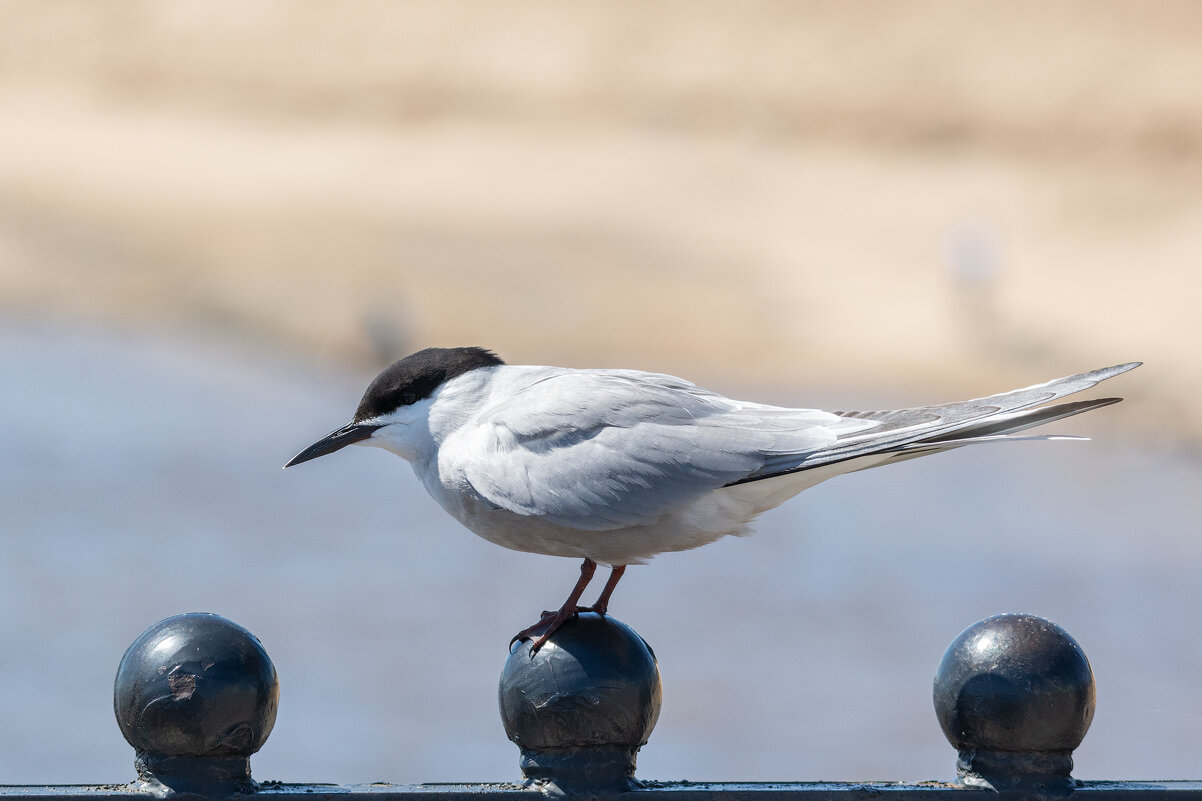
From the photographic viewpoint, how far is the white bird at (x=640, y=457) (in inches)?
80.1

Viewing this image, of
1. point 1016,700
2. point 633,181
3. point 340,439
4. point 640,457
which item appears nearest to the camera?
point 1016,700

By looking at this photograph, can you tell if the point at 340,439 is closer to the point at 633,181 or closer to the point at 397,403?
the point at 397,403

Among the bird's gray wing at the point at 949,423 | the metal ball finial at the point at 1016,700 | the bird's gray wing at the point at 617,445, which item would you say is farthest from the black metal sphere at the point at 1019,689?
the bird's gray wing at the point at 617,445

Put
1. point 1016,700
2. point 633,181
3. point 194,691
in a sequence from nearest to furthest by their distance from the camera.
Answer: point 194,691 < point 1016,700 < point 633,181

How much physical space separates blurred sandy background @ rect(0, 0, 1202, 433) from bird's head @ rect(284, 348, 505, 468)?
29.0ft

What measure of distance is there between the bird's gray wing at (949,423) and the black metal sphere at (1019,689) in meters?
0.26

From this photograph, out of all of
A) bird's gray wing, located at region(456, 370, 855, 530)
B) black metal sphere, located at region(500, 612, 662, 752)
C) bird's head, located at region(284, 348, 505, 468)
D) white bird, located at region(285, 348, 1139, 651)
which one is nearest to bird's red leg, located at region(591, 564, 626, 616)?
white bird, located at region(285, 348, 1139, 651)

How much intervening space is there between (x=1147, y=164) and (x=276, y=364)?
302 inches

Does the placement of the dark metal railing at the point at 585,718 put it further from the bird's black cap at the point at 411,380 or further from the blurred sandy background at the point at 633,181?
the blurred sandy background at the point at 633,181

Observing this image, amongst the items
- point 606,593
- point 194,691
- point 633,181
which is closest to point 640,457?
point 606,593

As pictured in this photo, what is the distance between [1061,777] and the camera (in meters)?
1.78

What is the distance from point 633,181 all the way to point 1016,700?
11693 millimetres

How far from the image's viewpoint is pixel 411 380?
92.2 inches

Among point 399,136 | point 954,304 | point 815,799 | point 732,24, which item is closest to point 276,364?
point 399,136
